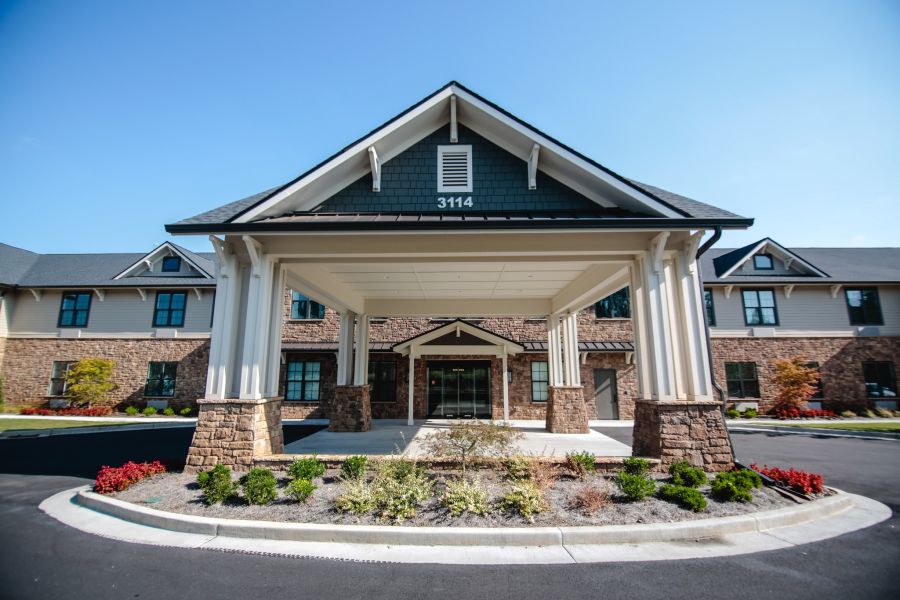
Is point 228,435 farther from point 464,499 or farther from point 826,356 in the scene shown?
point 826,356

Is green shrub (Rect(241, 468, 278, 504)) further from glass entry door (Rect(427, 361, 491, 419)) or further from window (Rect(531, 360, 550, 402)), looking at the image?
window (Rect(531, 360, 550, 402))

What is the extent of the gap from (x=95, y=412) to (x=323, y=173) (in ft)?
60.1

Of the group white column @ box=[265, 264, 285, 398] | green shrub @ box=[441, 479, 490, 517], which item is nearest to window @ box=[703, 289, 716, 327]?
green shrub @ box=[441, 479, 490, 517]

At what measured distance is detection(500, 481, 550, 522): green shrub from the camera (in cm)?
540

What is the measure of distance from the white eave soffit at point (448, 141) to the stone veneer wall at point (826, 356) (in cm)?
1447

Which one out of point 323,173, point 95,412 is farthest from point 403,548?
point 95,412

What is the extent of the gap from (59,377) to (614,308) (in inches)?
1052

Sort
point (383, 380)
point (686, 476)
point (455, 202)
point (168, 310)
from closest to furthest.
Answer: point (686, 476), point (455, 202), point (383, 380), point (168, 310)

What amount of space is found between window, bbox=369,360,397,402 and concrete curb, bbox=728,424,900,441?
13202mm

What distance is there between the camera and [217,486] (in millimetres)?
5941

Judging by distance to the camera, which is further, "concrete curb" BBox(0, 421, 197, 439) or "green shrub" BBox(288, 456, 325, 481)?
"concrete curb" BBox(0, 421, 197, 439)

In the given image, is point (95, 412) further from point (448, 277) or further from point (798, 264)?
point (798, 264)

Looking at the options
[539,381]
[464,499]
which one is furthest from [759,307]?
[464,499]

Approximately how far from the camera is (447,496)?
5.63 metres
